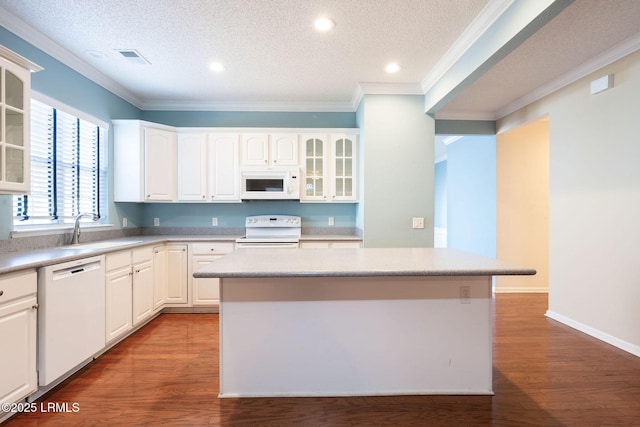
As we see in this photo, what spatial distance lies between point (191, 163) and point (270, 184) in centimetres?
105

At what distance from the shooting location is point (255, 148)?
12.8 ft

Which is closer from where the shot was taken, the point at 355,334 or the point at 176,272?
the point at 355,334

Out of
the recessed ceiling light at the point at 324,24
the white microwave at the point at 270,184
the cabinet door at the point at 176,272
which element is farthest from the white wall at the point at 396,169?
the cabinet door at the point at 176,272

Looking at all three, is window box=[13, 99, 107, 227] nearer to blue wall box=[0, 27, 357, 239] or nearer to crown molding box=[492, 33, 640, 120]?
blue wall box=[0, 27, 357, 239]

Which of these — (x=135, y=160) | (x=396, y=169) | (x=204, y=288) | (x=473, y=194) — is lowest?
(x=204, y=288)

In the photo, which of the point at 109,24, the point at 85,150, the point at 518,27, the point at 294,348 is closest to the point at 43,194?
the point at 85,150

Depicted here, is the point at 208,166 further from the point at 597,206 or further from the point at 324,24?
the point at 597,206

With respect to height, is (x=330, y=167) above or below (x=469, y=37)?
below

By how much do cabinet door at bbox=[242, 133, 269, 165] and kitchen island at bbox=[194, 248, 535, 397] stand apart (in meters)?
2.17

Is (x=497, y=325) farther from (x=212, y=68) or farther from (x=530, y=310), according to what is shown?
(x=212, y=68)

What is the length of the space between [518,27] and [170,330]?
388 cm

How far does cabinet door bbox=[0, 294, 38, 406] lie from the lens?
1700 mm

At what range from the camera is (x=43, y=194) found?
8.90 feet

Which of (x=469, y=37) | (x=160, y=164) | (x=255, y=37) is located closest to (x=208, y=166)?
(x=160, y=164)
